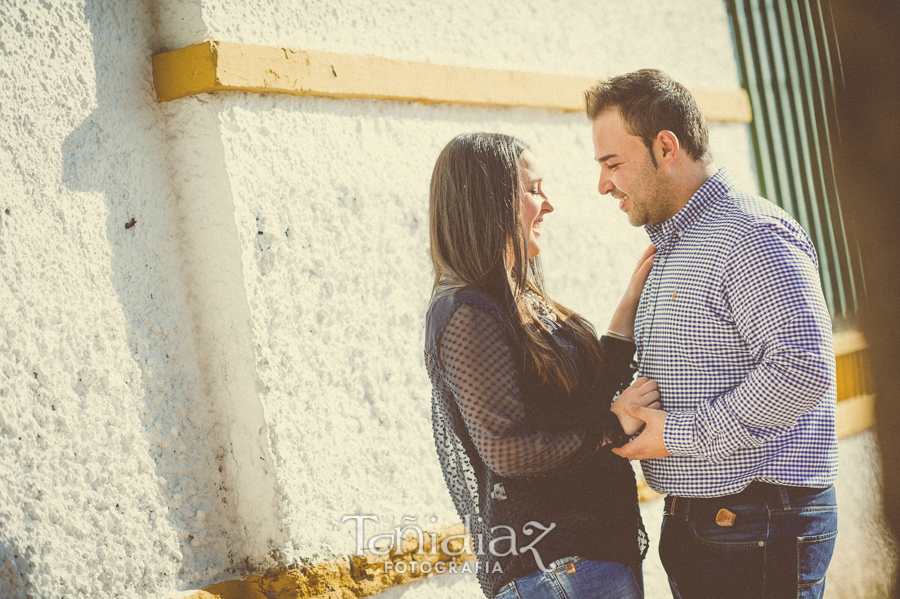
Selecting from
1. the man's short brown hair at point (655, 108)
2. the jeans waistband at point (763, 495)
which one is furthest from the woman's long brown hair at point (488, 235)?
the jeans waistband at point (763, 495)

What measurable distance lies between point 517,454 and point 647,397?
433 millimetres

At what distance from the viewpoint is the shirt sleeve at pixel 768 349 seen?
173 centimetres

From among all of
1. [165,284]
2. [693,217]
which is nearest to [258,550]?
[165,284]

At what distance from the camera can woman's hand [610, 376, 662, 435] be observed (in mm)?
1889

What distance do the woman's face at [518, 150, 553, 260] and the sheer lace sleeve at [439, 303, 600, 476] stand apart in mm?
357

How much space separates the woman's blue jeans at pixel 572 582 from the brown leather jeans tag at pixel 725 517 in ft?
1.03

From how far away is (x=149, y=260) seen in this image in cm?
225

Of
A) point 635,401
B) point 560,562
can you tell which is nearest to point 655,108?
point 635,401

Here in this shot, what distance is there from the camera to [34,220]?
2.02 meters

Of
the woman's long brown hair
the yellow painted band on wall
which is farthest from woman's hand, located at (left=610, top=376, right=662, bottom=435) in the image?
the yellow painted band on wall

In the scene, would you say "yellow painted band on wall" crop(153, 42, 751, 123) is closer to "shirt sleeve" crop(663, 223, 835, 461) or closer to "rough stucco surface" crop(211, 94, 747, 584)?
"rough stucco surface" crop(211, 94, 747, 584)

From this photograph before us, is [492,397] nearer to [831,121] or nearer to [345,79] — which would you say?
[345,79]

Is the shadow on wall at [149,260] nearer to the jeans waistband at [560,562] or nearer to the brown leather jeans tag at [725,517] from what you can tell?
the jeans waistband at [560,562]

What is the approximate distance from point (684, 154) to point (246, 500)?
5.68ft
